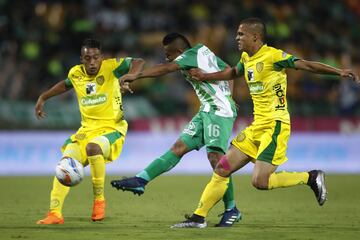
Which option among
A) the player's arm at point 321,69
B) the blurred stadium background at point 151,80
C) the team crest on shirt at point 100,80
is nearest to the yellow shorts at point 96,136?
the team crest on shirt at point 100,80

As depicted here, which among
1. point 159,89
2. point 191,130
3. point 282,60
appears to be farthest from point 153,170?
point 159,89

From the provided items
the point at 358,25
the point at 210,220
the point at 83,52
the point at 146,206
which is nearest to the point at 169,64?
the point at 83,52

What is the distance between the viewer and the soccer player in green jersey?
927 cm

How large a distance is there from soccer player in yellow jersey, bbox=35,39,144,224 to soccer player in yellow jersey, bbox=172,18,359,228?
129 centimetres

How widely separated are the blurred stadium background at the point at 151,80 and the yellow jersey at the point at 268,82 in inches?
332

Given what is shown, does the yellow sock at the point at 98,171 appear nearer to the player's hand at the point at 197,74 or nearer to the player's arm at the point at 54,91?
the player's arm at the point at 54,91

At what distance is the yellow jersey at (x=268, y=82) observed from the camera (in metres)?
8.76

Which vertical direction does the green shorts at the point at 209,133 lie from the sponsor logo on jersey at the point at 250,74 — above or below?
below

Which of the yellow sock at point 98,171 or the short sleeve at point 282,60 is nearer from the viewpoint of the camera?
the short sleeve at point 282,60

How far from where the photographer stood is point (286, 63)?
8641 millimetres

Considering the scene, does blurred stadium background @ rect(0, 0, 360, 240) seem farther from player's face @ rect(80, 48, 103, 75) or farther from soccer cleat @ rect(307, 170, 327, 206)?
soccer cleat @ rect(307, 170, 327, 206)

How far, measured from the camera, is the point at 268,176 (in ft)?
28.7

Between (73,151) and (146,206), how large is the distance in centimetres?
205

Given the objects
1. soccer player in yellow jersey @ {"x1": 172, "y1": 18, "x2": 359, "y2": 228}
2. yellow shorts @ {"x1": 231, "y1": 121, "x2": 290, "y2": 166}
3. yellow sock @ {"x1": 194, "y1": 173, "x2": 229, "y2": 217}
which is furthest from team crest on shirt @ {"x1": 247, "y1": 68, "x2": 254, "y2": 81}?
yellow sock @ {"x1": 194, "y1": 173, "x2": 229, "y2": 217}
